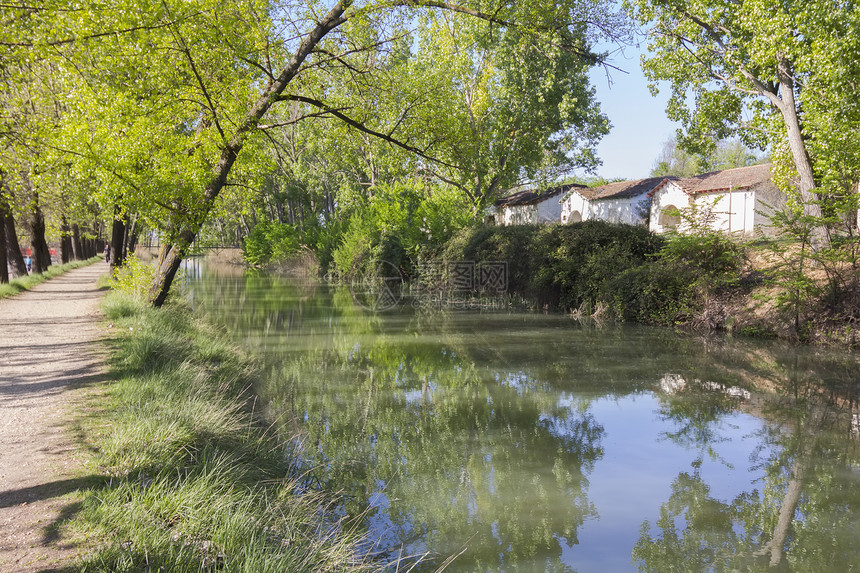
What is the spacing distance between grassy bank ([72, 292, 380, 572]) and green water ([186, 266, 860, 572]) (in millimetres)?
749

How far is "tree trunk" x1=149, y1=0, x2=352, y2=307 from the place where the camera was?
13.3 metres

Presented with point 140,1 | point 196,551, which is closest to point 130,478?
point 196,551

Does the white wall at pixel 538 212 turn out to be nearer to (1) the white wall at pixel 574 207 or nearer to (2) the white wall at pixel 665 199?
(1) the white wall at pixel 574 207

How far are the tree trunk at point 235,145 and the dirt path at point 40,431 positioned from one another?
1854 mm

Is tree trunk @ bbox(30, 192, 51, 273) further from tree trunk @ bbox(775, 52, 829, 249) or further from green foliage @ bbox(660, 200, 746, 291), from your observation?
tree trunk @ bbox(775, 52, 829, 249)

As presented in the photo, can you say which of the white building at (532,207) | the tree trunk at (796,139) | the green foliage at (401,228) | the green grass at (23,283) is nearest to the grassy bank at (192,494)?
the green grass at (23,283)

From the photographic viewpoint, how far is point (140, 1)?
1030 centimetres

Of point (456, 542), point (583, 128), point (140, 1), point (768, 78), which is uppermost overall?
point (583, 128)

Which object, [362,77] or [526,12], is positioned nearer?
[526,12]

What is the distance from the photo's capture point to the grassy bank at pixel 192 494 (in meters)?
4.01

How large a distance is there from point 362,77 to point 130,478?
11557 mm

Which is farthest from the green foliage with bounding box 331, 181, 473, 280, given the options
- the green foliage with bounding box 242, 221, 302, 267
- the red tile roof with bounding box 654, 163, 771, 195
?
the red tile roof with bounding box 654, 163, 771, 195

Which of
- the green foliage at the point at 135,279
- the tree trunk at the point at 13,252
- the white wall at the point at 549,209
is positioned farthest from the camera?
the white wall at the point at 549,209

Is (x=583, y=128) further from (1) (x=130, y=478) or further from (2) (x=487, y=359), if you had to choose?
(1) (x=130, y=478)
